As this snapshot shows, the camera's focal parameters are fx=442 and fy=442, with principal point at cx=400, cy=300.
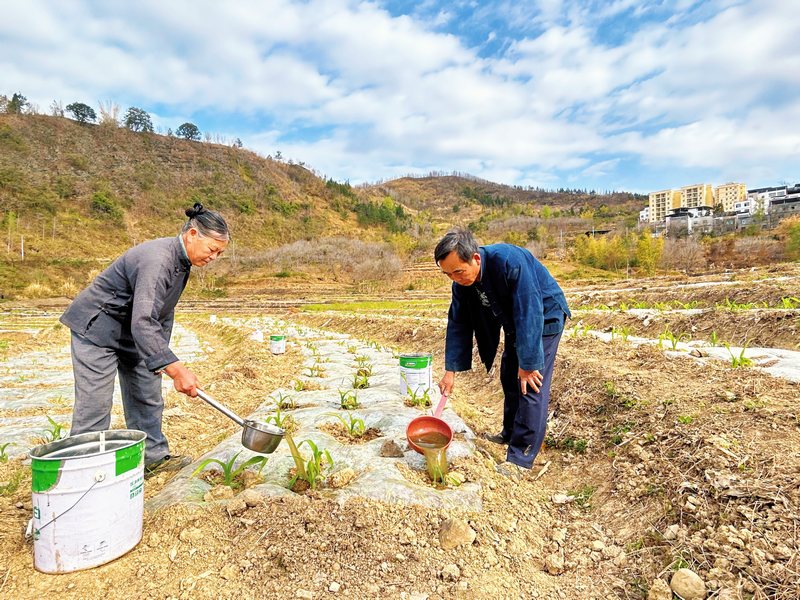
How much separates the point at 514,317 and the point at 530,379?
44 cm

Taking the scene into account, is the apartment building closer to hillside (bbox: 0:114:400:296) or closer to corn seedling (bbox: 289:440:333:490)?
hillside (bbox: 0:114:400:296)

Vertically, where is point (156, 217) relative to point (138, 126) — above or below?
below

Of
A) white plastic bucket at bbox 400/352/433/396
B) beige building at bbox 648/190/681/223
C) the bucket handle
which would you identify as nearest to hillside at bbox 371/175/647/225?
beige building at bbox 648/190/681/223

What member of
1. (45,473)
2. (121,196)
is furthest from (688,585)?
(121,196)

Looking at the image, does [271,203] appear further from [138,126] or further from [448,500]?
[448,500]

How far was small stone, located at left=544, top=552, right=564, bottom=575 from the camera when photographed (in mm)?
2252

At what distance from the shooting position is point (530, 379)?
306 cm

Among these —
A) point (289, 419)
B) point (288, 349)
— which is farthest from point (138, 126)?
point (289, 419)

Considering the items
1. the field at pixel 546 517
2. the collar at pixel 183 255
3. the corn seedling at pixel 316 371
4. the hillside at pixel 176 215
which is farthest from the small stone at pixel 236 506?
the hillside at pixel 176 215

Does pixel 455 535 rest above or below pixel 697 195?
below

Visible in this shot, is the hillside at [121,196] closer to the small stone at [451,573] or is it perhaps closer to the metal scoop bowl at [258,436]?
the metal scoop bowl at [258,436]

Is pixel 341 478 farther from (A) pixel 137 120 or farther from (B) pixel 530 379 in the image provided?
(A) pixel 137 120

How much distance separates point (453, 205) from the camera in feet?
470

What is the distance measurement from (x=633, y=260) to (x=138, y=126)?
87631 mm
